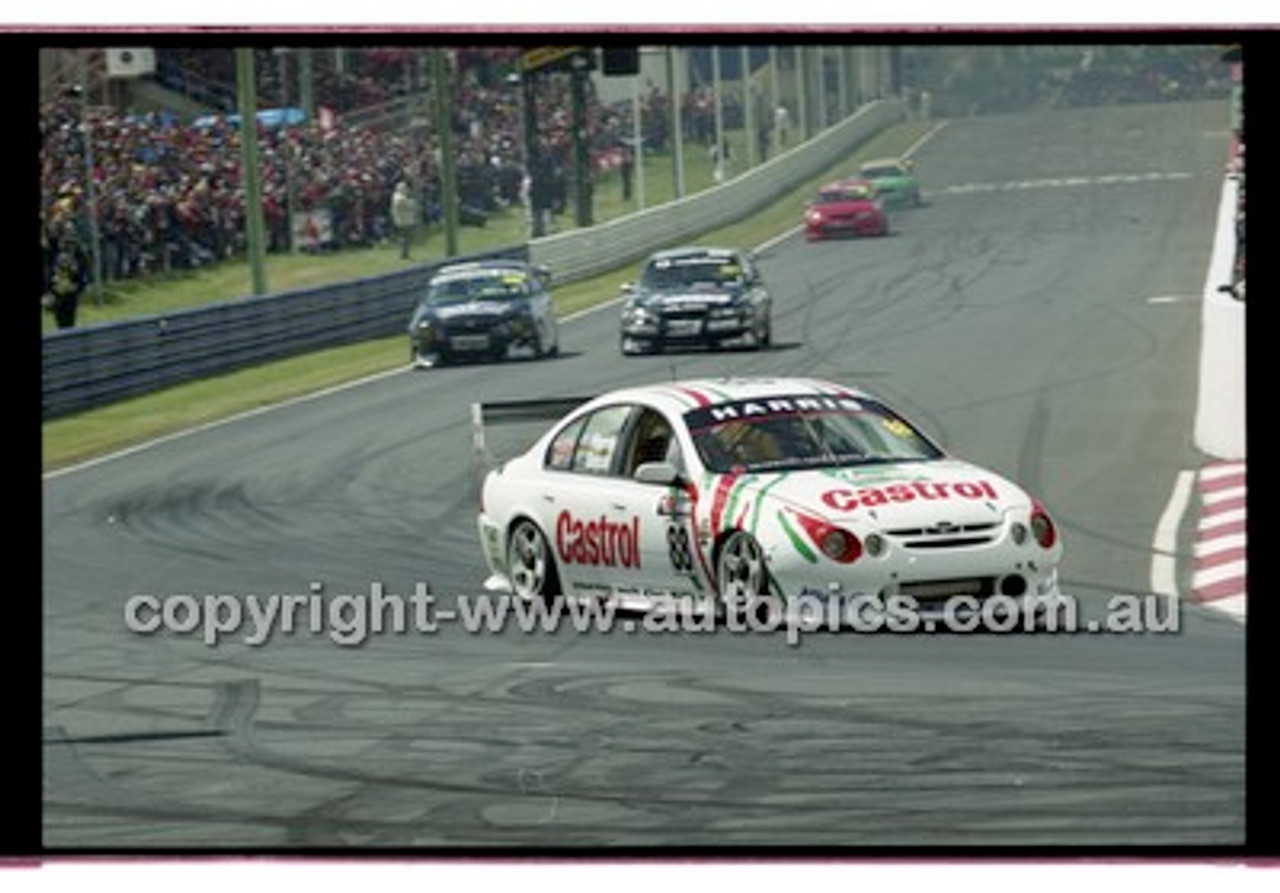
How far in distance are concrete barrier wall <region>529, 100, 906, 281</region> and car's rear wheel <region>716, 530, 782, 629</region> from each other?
1488 millimetres

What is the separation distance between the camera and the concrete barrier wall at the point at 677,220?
1377cm

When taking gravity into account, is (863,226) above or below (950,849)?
above

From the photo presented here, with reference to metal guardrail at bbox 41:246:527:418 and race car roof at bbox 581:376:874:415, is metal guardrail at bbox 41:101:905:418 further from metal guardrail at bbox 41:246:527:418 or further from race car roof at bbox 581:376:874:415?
race car roof at bbox 581:376:874:415

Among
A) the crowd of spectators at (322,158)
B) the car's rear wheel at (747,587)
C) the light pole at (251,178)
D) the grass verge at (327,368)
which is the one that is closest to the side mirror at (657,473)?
the car's rear wheel at (747,587)

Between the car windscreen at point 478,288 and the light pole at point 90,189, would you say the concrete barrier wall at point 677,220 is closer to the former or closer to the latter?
the car windscreen at point 478,288

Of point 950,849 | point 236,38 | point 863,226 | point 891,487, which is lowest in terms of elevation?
point 950,849

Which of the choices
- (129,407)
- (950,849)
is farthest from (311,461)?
(950,849)

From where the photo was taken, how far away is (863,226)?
14477mm

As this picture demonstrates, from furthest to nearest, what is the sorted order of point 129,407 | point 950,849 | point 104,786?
point 129,407, point 104,786, point 950,849

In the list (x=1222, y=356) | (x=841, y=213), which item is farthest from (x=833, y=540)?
(x=1222, y=356)

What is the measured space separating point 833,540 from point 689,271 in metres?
1.63

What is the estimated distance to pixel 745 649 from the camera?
12.8 metres

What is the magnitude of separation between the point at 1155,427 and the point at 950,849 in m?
4.81

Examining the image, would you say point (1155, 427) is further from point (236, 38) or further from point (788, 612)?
point (236, 38)
